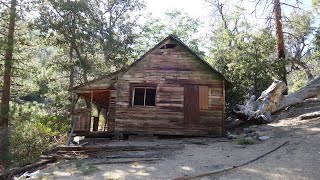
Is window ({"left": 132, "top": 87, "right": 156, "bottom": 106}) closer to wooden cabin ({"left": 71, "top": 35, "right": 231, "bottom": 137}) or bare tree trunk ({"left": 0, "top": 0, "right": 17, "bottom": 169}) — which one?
wooden cabin ({"left": 71, "top": 35, "right": 231, "bottom": 137})

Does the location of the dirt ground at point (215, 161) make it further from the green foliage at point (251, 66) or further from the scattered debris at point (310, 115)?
the green foliage at point (251, 66)

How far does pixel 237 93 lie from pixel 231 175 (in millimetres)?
13183

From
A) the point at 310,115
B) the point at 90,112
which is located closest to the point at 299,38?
the point at 310,115

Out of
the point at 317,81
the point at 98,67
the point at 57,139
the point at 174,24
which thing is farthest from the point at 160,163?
the point at 174,24

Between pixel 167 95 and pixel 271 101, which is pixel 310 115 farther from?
pixel 167 95

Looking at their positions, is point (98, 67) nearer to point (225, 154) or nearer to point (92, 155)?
point (92, 155)

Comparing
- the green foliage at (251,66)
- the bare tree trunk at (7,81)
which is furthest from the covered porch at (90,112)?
the green foliage at (251,66)

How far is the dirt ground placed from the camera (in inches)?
309

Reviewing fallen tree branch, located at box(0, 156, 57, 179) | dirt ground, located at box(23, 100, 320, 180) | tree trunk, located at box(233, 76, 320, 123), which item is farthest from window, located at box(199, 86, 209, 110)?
fallen tree branch, located at box(0, 156, 57, 179)

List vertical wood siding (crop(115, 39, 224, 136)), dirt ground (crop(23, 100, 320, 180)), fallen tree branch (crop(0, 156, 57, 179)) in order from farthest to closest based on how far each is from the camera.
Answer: vertical wood siding (crop(115, 39, 224, 136))
fallen tree branch (crop(0, 156, 57, 179))
dirt ground (crop(23, 100, 320, 180))

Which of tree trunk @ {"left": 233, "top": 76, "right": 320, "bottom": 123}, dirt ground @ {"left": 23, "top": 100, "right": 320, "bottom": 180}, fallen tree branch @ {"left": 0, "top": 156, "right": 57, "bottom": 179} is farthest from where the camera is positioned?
tree trunk @ {"left": 233, "top": 76, "right": 320, "bottom": 123}

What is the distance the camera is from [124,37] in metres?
26.8

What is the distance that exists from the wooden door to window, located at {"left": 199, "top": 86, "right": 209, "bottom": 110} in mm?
154

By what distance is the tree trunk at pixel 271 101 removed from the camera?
16.1 m
